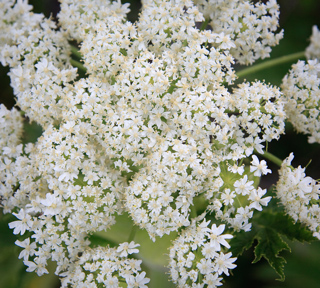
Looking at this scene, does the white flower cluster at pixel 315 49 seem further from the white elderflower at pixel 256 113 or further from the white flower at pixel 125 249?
the white flower at pixel 125 249

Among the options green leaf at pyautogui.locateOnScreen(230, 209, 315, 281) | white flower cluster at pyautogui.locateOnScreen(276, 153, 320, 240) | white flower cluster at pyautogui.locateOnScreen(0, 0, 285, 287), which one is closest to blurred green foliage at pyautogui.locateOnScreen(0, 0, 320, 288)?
white flower cluster at pyautogui.locateOnScreen(0, 0, 285, 287)

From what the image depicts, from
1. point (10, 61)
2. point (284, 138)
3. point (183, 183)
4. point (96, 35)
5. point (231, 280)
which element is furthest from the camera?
point (284, 138)

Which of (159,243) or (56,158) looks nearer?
(56,158)

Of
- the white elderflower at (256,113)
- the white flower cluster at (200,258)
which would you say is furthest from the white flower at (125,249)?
the white elderflower at (256,113)

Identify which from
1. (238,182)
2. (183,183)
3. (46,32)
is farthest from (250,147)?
(46,32)

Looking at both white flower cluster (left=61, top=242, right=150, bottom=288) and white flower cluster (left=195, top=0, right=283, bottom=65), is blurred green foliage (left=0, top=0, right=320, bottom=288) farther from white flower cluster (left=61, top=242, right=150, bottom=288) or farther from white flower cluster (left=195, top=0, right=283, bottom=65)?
white flower cluster (left=195, top=0, right=283, bottom=65)

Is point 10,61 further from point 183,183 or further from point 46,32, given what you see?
point 183,183

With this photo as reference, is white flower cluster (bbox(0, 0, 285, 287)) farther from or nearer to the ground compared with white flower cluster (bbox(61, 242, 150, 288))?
farther from the ground
